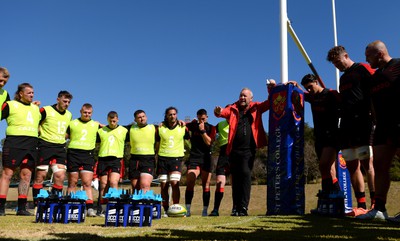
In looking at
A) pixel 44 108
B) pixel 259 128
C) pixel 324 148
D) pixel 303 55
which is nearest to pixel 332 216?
pixel 324 148

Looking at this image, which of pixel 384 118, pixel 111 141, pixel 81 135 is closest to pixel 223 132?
pixel 111 141

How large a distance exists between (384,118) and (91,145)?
20.6ft

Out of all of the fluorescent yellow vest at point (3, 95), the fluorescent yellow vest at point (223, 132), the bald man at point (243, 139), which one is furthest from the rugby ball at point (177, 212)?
the fluorescent yellow vest at point (3, 95)

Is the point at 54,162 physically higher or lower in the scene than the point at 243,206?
higher

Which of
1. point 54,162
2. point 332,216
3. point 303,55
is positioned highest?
point 303,55

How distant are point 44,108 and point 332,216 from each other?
238 inches

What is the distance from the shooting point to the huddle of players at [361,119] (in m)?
5.07

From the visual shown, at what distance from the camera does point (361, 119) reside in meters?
6.11

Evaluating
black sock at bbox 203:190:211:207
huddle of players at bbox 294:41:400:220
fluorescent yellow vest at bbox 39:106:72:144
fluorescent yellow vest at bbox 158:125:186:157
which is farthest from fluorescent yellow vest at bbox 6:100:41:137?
huddle of players at bbox 294:41:400:220

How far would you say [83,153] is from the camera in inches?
355

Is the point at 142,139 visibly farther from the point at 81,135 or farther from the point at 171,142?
the point at 81,135

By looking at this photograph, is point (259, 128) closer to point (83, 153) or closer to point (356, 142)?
point (356, 142)

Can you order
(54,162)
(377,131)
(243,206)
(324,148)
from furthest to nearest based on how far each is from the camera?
(54,162) → (243,206) → (324,148) → (377,131)

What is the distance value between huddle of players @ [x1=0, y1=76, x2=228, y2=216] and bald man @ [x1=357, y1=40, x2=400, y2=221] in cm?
430
